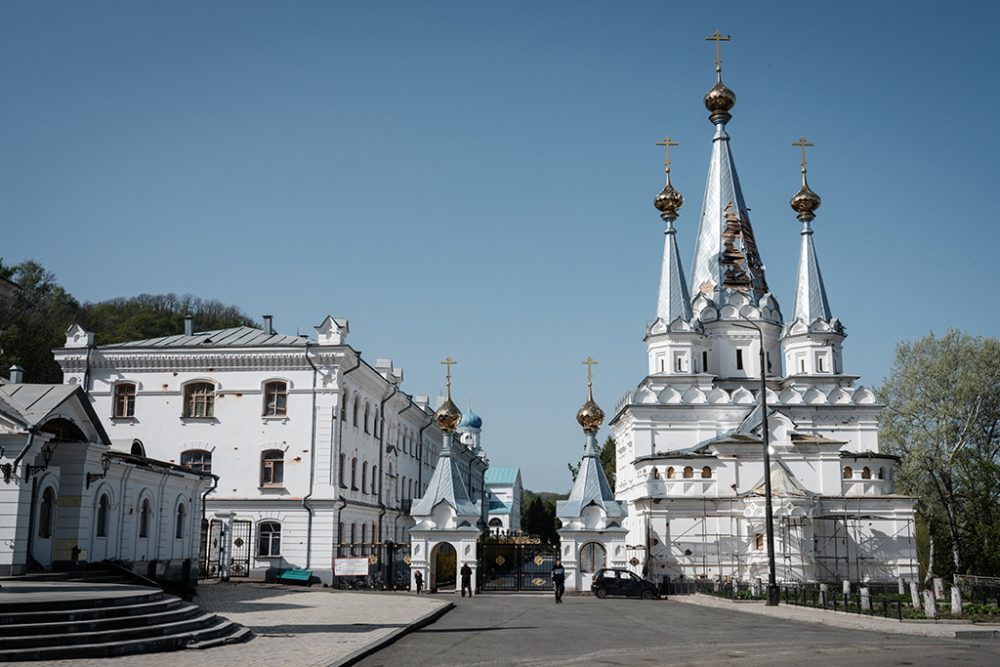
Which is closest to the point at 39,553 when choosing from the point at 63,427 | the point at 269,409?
the point at 63,427

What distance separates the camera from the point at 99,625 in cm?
1434

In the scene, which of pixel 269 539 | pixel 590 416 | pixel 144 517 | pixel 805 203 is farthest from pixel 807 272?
pixel 144 517

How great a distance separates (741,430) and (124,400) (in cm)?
2678

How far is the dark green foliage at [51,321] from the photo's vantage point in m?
47.8

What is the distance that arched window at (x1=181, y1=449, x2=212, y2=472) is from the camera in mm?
36375

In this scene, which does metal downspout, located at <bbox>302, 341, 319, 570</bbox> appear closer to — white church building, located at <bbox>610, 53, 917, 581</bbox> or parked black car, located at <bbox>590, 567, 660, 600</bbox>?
parked black car, located at <bbox>590, 567, 660, 600</bbox>

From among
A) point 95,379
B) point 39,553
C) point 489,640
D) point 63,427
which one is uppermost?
point 95,379

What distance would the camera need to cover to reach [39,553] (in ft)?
71.8

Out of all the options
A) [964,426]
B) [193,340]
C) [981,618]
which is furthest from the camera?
[964,426]

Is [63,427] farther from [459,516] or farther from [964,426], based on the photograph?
[964,426]

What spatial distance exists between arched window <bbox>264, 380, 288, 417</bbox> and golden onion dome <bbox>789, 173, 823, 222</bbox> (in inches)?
1256

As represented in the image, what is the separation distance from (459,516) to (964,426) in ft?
92.5

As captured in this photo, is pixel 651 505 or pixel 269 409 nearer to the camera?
pixel 269 409

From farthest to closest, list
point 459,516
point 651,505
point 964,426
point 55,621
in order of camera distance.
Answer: point 964,426, point 651,505, point 459,516, point 55,621
